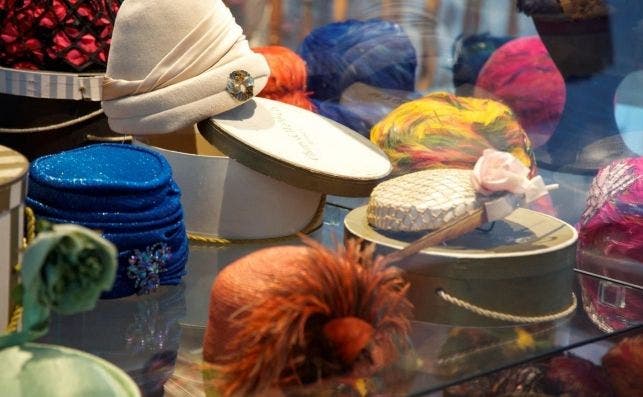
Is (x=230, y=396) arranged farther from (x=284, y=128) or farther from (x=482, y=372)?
(x=284, y=128)

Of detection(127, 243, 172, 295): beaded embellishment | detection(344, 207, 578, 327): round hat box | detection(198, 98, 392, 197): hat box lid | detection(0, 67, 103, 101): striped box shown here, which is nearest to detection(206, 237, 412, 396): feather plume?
detection(344, 207, 578, 327): round hat box

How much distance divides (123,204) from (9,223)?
26 centimetres

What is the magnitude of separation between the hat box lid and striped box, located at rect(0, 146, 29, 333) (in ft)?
1.42

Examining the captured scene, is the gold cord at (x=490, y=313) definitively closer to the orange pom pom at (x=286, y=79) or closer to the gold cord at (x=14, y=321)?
the gold cord at (x=14, y=321)

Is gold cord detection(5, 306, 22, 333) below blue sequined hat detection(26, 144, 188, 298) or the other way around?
the other way around

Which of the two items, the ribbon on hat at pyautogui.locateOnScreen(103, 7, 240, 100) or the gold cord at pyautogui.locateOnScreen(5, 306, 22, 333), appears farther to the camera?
the ribbon on hat at pyautogui.locateOnScreen(103, 7, 240, 100)

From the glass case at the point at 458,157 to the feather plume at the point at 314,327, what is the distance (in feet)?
0.06

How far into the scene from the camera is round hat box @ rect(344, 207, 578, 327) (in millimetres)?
871

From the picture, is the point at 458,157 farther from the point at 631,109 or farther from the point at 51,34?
the point at 51,34

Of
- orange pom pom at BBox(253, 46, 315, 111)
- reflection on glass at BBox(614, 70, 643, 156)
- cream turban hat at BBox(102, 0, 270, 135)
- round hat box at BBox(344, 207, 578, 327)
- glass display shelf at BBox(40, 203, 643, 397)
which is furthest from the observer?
orange pom pom at BBox(253, 46, 315, 111)

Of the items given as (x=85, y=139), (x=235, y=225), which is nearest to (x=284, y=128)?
(x=235, y=225)

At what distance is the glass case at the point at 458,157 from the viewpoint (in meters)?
0.83

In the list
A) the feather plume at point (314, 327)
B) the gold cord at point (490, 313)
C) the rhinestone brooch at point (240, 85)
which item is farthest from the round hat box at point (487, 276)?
the rhinestone brooch at point (240, 85)

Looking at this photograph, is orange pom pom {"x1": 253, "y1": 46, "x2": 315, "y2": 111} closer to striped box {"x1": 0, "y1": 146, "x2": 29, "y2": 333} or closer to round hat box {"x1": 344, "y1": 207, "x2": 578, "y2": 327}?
round hat box {"x1": 344, "y1": 207, "x2": 578, "y2": 327}
